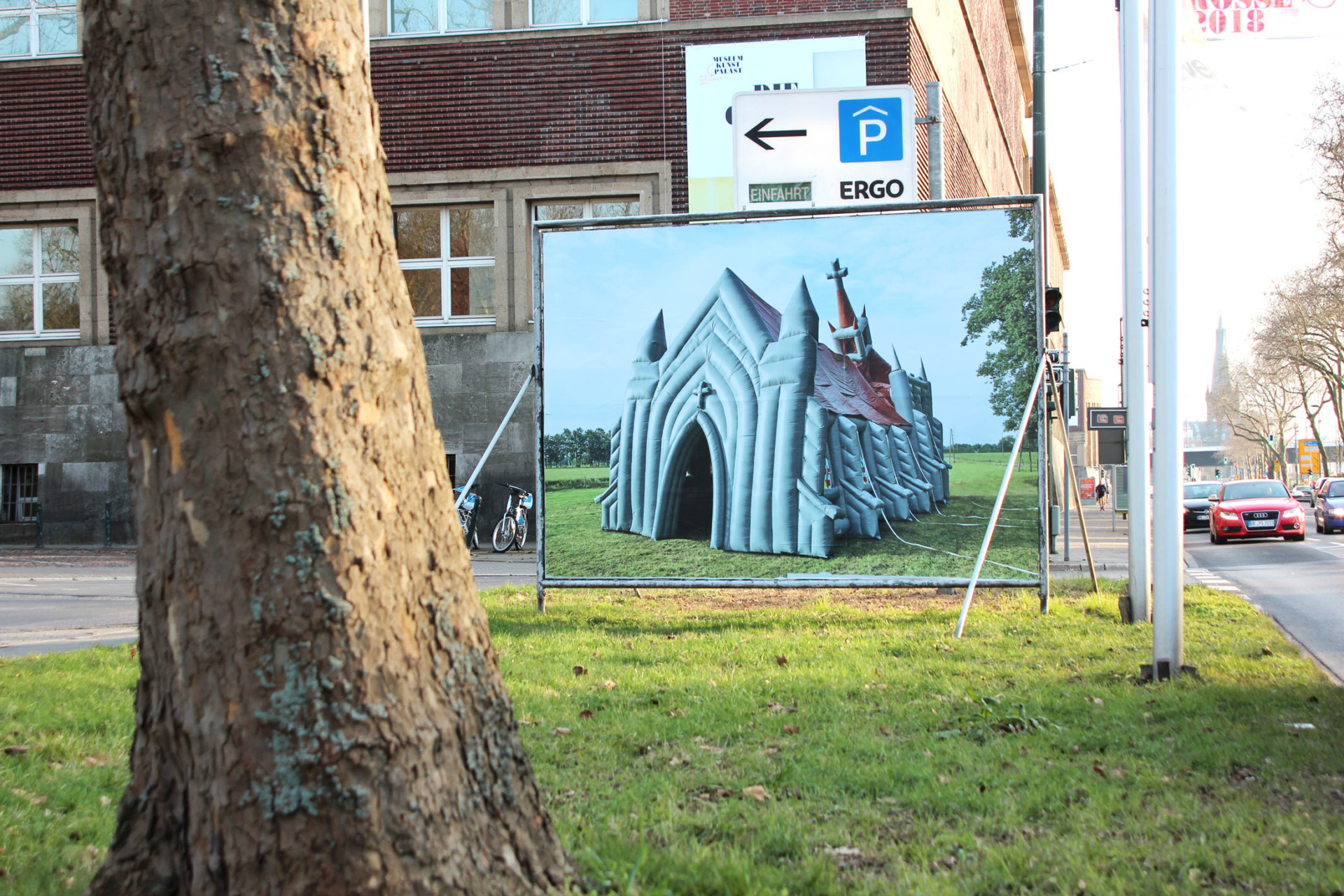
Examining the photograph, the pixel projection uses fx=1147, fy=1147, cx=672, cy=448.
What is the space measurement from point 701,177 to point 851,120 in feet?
21.3

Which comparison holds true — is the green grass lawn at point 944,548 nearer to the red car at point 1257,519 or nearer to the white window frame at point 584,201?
the white window frame at point 584,201

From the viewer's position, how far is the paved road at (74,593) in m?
9.02

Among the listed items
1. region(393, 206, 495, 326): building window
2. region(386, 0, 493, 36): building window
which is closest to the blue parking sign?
region(393, 206, 495, 326): building window

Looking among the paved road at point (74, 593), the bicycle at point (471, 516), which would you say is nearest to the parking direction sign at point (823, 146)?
the paved road at point (74, 593)

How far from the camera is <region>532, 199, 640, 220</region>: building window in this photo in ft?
65.3

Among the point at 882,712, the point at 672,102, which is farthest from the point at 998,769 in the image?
the point at 672,102

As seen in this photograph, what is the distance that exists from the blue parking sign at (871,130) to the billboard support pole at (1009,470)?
4.02 meters

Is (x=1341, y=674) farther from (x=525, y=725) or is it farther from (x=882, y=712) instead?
(x=525, y=725)

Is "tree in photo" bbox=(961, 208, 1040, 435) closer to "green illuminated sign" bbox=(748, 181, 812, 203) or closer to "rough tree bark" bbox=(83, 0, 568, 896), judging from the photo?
"green illuminated sign" bbox=(748, 181, 812, 203)

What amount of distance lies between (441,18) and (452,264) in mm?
4307

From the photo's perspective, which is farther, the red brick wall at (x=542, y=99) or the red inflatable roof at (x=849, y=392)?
the red brick wall at (x=542, y=99)

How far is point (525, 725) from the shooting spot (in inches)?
217

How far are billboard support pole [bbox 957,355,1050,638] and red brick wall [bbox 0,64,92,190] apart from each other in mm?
18217

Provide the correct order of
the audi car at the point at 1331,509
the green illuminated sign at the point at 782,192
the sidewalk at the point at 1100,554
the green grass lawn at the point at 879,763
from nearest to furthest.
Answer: the green grass lawn at the point at 879,763 < the green illuminated sign at the point at 782,192 < the sidewalk at the point at 1100,554 < the audi car at the point at 1331,509
